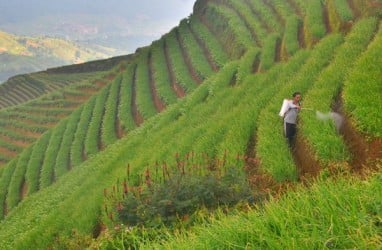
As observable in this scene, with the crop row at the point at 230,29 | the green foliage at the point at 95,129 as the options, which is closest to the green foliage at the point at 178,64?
the crop row at the point at 230,29

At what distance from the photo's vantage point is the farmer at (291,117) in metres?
10.9

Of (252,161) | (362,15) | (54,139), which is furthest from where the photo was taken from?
(54,139)

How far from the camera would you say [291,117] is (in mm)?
10891

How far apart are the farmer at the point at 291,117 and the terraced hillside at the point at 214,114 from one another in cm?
20

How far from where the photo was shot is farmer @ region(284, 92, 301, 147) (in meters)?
10.9

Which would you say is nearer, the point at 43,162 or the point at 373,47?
the point at 373,47

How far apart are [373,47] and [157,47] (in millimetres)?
32599

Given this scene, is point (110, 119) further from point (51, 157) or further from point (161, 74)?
point (161, 74)

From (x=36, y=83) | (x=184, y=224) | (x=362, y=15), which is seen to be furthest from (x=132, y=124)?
(x=36, y=83)

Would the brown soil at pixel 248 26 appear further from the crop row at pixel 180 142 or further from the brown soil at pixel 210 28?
the crop row at pixel 180 142

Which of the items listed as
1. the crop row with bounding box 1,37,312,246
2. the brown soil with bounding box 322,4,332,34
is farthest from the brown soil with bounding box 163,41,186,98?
the brown soil with bounding box 322,4,332,34

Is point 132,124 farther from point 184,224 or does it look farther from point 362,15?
point 184,224

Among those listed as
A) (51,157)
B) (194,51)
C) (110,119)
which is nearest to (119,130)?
(110,119)

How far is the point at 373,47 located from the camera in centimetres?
1284
